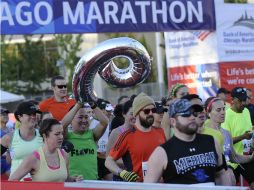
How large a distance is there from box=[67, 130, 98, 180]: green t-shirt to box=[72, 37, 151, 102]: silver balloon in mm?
590

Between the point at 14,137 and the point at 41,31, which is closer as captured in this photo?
the point at 14,137

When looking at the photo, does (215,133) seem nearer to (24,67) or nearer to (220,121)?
(220,121)

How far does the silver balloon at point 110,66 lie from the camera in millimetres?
6852

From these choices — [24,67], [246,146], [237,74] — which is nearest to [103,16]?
[237,74]

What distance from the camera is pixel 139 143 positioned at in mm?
6566

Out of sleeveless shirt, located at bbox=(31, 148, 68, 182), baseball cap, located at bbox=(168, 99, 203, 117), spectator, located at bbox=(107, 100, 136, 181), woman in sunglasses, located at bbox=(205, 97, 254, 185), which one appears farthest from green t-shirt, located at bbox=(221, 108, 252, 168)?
baseball cap, located at bbox=(168, 99, 203, 117)

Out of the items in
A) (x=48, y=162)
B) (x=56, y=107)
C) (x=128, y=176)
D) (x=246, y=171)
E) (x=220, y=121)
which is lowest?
(x=246, y=171)

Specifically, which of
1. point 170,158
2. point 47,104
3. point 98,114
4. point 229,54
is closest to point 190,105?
point 170,158

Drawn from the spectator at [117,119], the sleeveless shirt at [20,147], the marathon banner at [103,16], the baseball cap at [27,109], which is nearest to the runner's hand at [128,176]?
the sleeveless shirt at [20,147]

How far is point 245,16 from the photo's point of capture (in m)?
14.4

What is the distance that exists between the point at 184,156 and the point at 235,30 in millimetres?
9370

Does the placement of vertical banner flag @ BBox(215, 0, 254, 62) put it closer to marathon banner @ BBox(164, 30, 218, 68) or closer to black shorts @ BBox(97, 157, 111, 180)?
marathon banner @ BBox(164, 30, 218, 68)

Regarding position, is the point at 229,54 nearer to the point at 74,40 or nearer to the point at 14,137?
the point at 14,137

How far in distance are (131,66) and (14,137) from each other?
4.85ft
